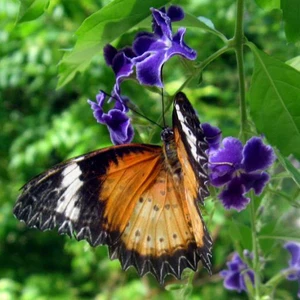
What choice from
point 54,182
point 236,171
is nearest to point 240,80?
point 236,171

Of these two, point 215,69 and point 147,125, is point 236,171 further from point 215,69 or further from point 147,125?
point 215,69

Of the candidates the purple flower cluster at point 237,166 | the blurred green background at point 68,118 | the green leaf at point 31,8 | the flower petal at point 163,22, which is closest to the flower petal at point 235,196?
the purple flower cluster at point 237,166

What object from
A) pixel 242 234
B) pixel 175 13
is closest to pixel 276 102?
pixel 175 13

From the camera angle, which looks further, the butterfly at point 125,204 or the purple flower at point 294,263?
the purple flower at point 294,263

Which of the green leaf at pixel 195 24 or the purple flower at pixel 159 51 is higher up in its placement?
the purple flower at pixel 159 51

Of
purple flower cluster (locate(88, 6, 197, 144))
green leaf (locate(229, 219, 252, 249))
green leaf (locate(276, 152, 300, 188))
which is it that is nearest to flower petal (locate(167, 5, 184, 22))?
purple flower cluster (locate(88, 6, 197, 144))

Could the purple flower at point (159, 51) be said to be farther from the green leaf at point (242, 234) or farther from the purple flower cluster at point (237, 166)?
the green leaf at point (242, 234)

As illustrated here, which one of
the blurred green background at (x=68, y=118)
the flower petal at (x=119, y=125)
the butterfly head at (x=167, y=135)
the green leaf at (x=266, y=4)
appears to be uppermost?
the green leaf at (x=266, y=4)

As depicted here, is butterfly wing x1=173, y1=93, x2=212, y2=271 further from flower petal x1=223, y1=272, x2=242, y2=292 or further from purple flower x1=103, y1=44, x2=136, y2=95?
flower petal x1=223, y1=272, x2=242, y2=292
